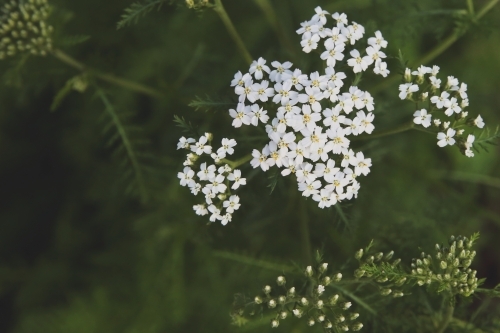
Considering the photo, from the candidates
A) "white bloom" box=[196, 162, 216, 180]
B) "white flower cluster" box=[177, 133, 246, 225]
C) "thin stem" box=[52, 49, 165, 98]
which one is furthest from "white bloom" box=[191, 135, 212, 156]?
"thin stem" box=[52, 49, 165, 98]

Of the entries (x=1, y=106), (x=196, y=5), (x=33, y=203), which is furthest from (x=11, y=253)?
(x=196, y=5)

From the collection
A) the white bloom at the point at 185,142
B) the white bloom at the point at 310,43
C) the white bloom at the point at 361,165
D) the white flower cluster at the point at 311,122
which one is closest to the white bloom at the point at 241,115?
the white flower cluster at the point at 311,122

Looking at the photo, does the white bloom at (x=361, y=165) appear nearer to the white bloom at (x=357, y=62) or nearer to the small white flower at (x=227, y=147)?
the white bloom at (x=357, y=62)

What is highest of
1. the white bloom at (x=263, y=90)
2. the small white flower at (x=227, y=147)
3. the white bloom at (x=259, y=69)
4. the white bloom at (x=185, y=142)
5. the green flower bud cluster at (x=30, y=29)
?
the green flower bud cluster at (x=30, y=29)

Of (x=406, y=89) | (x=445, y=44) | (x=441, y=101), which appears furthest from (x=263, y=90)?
(x=445, y=44)

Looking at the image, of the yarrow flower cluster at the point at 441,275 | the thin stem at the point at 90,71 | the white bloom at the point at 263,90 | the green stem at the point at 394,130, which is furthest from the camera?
the thin stem at the point at 90,71

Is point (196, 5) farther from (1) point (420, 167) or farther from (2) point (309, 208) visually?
(1) point (420, 167)
